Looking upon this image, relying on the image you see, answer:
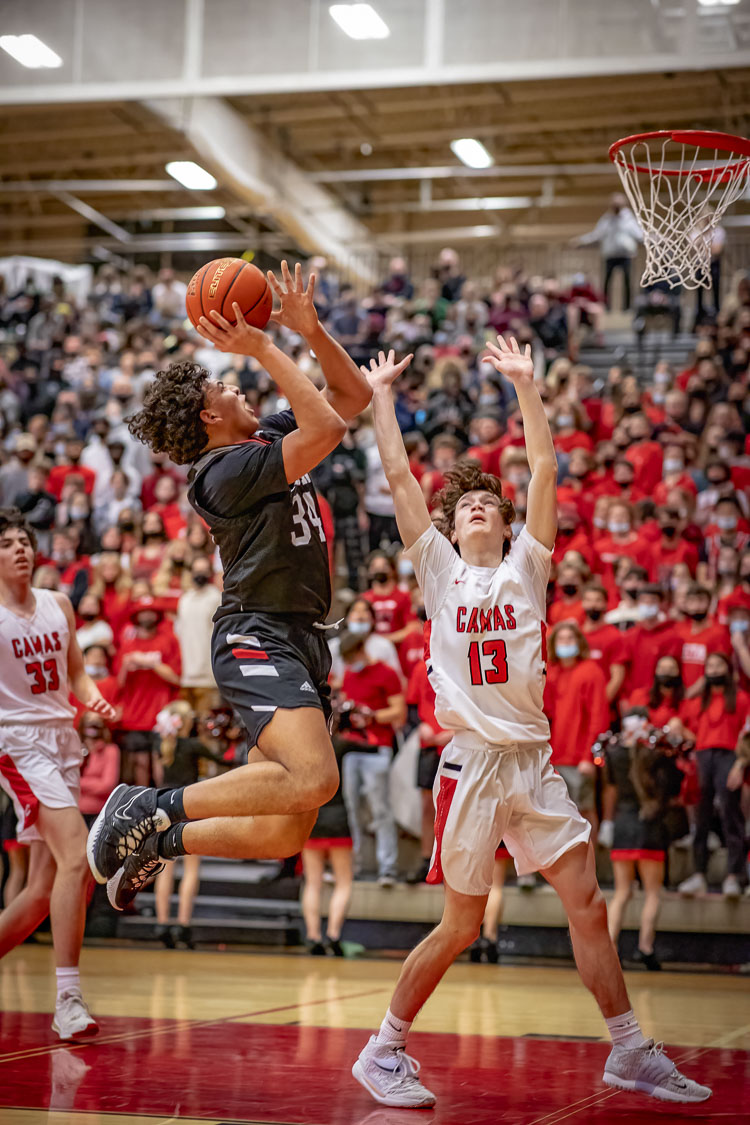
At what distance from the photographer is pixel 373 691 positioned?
1006 cm

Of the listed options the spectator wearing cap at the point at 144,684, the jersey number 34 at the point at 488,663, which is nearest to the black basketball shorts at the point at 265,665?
the jersey number 34 at the point at 488,663

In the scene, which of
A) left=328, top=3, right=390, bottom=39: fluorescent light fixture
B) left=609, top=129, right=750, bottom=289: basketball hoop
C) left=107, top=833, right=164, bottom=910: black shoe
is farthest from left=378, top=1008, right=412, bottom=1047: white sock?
left=328, top=3, right=390, bottom=39: fluorescent light fixture

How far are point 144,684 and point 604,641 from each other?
12.1ft

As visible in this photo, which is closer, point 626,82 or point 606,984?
point 606,984

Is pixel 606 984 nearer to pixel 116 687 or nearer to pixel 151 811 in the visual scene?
pixel 151 811

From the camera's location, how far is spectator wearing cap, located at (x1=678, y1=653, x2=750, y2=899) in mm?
9266

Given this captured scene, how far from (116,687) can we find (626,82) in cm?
1390

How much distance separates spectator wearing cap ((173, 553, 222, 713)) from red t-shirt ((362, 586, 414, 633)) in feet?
4.40


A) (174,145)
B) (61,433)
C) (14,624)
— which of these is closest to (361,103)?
(174,145)

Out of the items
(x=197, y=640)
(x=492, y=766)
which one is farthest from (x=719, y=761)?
(x=492, y=766)

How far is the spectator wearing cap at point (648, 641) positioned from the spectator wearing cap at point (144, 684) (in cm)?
361

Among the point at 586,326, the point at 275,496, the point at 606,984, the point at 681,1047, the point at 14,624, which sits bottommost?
the point at 681,1047

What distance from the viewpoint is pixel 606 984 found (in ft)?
14.5

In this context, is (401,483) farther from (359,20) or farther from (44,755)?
(359,20)
